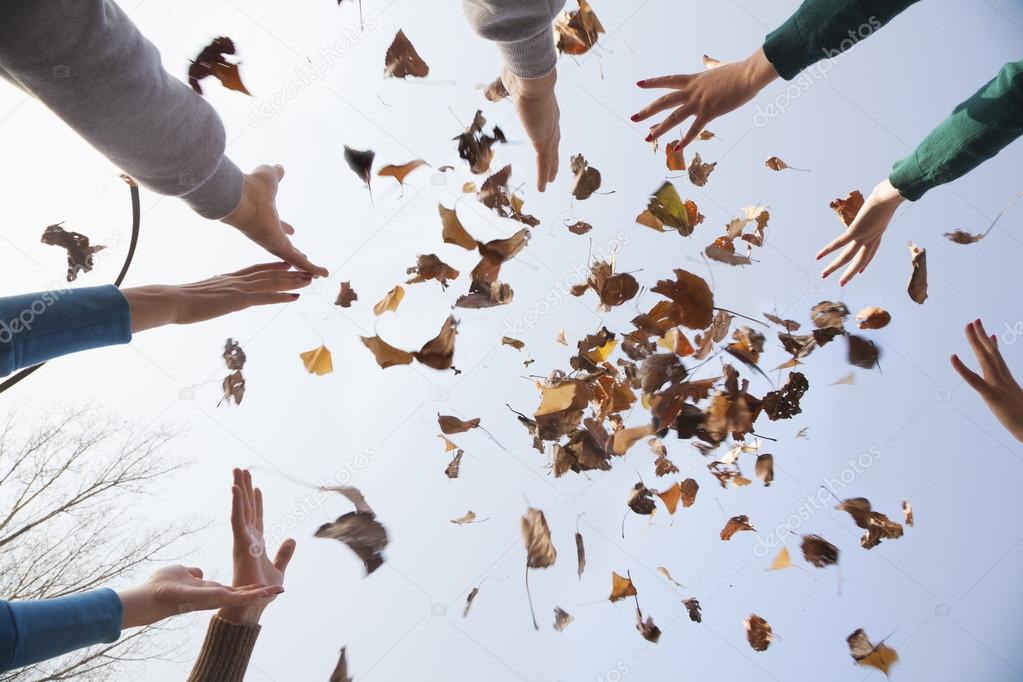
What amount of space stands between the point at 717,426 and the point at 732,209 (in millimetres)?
372

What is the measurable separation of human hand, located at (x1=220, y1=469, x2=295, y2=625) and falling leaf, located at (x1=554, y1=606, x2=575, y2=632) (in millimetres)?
434

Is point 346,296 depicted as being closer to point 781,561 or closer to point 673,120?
point 673,120

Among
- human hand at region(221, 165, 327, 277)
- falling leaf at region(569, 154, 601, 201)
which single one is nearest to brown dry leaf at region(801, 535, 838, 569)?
falling leaf at region(569, 154, 601, 201)

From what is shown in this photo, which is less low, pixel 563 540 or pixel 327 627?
pixel 563 540

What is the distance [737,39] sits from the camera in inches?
45.0

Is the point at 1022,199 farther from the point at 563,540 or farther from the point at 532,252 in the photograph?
the point at 563,540

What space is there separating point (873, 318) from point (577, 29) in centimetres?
67

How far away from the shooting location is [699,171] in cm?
110

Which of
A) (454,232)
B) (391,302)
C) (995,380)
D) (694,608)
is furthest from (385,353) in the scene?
(995,380)

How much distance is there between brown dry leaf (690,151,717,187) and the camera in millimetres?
1100

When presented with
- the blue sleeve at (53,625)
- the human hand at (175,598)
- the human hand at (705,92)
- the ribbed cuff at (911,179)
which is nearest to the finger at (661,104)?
the human hand at (705,92)

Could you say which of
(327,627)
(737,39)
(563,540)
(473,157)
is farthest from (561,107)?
(327,627)

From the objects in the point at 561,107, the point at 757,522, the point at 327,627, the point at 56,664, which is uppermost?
the point at 561,107

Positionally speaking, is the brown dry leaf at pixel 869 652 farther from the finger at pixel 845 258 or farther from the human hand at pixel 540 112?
the human hand at pixel 540 112
